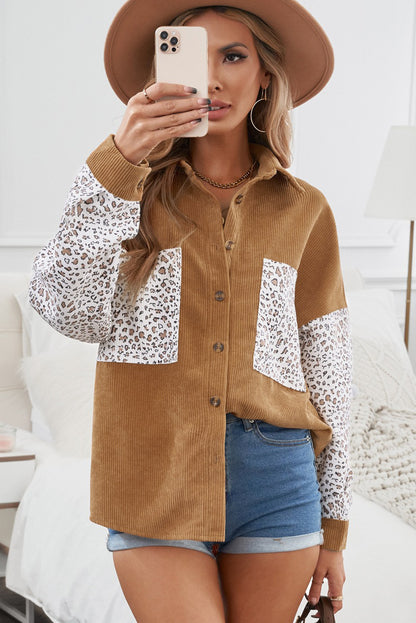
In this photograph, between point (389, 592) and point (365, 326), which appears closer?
point (389, 592)

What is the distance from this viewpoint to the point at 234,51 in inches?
48.1

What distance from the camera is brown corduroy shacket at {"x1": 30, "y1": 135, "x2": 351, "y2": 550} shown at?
1003 mm

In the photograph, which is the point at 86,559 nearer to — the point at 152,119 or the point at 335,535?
the point at 335,535

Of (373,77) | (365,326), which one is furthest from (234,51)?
(373,77)

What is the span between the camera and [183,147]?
129 centimetres

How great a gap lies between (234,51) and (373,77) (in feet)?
9.79

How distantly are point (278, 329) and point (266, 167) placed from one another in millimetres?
263

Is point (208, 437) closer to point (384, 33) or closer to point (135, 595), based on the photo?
point (135, 595)

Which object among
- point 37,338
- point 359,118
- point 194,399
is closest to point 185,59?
point 194,399

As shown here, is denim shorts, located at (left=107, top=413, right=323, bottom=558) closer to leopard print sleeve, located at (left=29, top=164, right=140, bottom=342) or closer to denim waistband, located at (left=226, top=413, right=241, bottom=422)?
denim waistband, located at (left=226, top=413, right=241, bottom=422)

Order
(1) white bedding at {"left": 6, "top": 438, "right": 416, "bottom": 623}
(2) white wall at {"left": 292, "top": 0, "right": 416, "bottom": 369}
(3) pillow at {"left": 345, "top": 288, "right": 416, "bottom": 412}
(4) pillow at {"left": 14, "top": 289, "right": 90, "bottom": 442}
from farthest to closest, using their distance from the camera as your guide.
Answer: (2) white wall at {"left": 292, "top": 0, "right": 416, "bottom": 369}, (3) pillow at {"left": 345, "top": 288, "right": 416, "bottom": 412}, (4) pillow at {"left": 14, "top": 289, "right": 90, "bottom": 442}, (1) white bedding at {"left": 6, "top": 438, "right": 416, "bottom": 623}

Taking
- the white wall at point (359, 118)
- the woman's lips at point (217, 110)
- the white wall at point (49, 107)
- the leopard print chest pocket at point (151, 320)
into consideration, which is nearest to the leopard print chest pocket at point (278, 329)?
the leopard print chest pocket at point (151, 320)

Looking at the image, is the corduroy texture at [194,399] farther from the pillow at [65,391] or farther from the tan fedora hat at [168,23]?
the pillow at [65,391]

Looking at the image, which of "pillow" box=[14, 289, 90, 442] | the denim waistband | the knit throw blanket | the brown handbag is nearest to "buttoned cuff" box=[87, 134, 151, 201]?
the denim waistband
